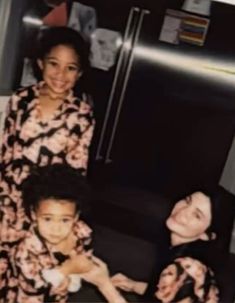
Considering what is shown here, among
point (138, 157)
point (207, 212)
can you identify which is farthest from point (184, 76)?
point (207, 212)

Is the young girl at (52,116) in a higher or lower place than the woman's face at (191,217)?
higher

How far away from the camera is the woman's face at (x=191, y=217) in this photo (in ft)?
3.99

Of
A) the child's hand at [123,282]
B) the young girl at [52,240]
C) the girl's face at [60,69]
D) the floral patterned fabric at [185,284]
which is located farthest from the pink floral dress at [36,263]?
the girl's face at [60,69]

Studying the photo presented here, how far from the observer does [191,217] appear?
1224 mm

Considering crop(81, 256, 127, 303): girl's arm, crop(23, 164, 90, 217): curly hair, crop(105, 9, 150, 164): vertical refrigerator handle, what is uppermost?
crop(105, 9, 150, 164): vertical refrigerator handle

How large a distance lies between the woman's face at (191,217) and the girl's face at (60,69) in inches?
15.7

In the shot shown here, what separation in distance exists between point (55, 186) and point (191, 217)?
342mm

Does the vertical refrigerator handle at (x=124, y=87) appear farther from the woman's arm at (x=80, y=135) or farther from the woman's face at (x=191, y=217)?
the woman's face at (x=191, y=217)

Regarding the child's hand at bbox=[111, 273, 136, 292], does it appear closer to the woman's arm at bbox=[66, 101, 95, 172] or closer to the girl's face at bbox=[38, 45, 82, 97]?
the woman's arm at bbox=[66, 101, 95, 172]

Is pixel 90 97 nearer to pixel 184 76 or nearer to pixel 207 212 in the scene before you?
pixel 184 76

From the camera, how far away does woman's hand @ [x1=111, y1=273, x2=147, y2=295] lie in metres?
1.24

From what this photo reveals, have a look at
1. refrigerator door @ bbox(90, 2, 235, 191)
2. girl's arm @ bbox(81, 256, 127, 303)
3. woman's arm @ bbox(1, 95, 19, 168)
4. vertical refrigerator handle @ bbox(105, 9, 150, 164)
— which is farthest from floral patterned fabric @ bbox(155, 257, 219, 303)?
woman's arm @ bbox(1, 95, 19, 168)

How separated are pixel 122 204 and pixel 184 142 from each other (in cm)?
22

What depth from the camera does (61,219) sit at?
4.04ft
